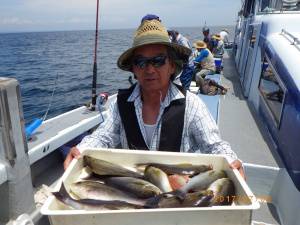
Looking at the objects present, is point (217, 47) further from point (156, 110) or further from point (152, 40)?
point (152, 40)

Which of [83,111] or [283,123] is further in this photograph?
[83,111]

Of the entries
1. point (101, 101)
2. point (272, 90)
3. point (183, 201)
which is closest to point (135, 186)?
point (183, 201)

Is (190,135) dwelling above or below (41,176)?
above

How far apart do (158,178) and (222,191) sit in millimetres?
405

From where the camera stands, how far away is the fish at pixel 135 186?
180 cm

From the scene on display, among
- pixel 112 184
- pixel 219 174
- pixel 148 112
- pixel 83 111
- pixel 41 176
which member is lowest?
pixel 41 176

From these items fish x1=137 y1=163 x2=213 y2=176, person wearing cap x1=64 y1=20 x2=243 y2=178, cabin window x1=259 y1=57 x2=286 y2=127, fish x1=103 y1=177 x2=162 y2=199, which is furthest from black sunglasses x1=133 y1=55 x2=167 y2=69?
cabin window x1=259 y1=57 x2=286 y2=127

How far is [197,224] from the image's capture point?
144 cm

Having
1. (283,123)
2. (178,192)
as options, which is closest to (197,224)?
(178,192)

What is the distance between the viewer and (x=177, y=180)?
6.47 ft

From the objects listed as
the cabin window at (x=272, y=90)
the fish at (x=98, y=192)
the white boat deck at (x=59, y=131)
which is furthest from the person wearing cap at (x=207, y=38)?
the fish at (x=98, y=192)

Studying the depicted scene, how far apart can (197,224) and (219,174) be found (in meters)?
0.52

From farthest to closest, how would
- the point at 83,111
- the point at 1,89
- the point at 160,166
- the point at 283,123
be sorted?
the point at 83,111
the point at 283,123
the point at 1,89
the point at 160,166

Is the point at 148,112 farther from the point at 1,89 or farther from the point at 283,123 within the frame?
the point at 283,123
